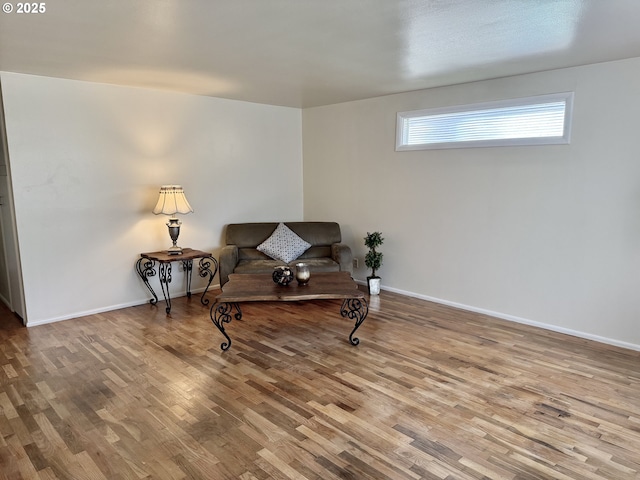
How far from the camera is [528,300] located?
13.4ft

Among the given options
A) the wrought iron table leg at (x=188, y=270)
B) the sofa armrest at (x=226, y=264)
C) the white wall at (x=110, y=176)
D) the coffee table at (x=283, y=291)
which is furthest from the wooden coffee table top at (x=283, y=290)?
the white wall at (x=110, y=176)

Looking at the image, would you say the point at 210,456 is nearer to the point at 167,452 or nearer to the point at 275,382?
the point at 167,452

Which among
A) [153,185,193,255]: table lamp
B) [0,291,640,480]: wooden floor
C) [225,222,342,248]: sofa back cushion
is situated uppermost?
[153,185,193,255]: table lamp

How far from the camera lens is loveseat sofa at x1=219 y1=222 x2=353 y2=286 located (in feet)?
15.7

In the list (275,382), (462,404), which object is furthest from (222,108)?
(462,404)

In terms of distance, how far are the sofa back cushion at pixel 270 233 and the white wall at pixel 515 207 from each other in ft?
1.21

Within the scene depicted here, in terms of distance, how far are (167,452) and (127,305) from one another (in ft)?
9.40

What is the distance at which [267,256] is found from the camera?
17.0 feet

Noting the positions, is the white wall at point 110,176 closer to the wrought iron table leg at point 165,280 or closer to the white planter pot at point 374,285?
the wrought iron table leg at point 165,280

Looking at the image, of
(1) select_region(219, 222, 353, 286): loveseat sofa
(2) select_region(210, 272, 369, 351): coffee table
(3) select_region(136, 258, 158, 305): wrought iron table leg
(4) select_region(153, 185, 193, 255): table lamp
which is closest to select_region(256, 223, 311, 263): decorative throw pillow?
(1) select_region(219, 222, 353, 286): loveseat sofa

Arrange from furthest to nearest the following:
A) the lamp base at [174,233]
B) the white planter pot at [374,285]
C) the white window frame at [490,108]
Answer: the white planter pot at [374,285] → the lamp base at [174,233] → the white window frame at [490,108]

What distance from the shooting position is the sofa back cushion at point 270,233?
528cm

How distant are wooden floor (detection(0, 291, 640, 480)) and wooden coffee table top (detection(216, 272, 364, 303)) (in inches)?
18.3

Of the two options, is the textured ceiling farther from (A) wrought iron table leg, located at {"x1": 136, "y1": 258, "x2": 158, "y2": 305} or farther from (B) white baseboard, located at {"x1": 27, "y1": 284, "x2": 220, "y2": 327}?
(B) white baseboard, located at {"x1": 27, "y1": 284, "x2": 220, "y2": 327}
